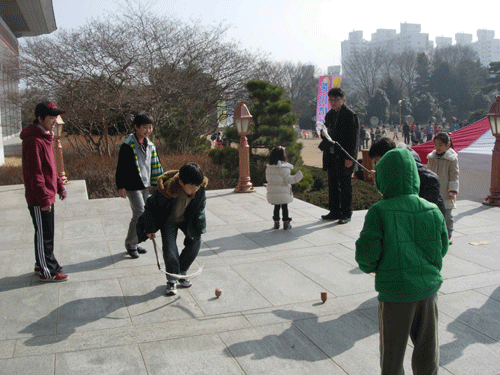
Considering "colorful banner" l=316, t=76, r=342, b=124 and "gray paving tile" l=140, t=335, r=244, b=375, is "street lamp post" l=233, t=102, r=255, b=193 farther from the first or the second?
"colorful banner" l=316, t=76, r=342, b=124

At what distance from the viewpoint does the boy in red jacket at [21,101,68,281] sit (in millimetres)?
4672

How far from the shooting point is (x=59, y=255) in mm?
6039

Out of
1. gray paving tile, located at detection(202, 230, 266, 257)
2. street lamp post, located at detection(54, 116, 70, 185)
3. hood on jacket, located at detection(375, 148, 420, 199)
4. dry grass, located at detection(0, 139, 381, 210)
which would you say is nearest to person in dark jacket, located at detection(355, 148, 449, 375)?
hood on jacket, located at detection(375, 148, 420, 199)

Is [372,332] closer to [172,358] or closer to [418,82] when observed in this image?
[172,358]

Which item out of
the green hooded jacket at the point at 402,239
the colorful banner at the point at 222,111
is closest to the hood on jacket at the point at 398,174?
the green hooded jacket at the point at 402,239

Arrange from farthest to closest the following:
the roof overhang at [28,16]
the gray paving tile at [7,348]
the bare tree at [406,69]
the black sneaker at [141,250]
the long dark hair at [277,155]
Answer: the bare tree at [406,69], the roof overhang at [28,16], the long dark hair at [277,155], the black sneaker at [141,250], the gray paving tile at [7,348]

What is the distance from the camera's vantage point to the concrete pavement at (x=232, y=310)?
3350 mm

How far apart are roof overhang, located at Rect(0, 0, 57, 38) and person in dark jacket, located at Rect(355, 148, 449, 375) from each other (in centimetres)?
2775

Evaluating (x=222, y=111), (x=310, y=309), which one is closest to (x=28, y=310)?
(x=310, y=309)

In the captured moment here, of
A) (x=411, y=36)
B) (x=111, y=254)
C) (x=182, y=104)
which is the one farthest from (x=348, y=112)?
(x=411, y=36)

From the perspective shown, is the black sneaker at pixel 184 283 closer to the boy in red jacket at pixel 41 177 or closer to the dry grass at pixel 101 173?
the boy in red jacket at pixel 41 177

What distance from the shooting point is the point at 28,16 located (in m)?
28.7

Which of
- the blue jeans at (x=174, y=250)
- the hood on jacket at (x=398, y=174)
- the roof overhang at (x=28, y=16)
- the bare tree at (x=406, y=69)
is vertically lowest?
the blue jeans at (x=174, y=250)

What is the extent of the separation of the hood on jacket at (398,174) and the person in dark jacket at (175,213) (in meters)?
1.88
